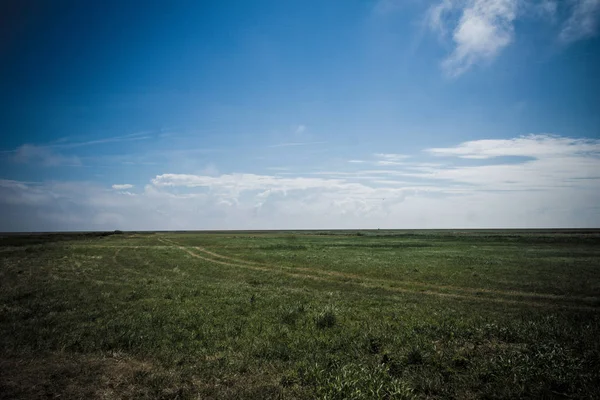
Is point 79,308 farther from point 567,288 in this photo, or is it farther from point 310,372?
point 567,288

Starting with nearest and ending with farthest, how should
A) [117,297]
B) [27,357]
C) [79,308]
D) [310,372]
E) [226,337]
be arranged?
[310,372] → [27,357] → [226,337] → [79,308] → [117,297]

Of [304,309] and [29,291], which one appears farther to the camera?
[29,291]

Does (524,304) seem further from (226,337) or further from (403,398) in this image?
(226,337)

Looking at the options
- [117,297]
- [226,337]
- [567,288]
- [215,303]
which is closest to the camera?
[226,337]

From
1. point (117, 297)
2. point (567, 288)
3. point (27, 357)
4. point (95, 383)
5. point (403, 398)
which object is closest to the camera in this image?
point (403, 398)

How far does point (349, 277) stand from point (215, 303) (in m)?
15.8

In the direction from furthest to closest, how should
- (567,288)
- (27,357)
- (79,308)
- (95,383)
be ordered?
(567,288), (79,308), (27,357), (95,383)

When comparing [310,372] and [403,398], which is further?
[310,372]

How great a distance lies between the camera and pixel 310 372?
939 cm

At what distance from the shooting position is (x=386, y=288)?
2525cm

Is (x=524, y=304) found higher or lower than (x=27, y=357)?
lower

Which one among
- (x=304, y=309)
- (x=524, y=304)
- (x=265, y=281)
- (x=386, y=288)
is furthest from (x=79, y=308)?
(x=524, y=304)

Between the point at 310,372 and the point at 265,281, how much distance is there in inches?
746

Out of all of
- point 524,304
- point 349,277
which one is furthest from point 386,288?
point 524,304
